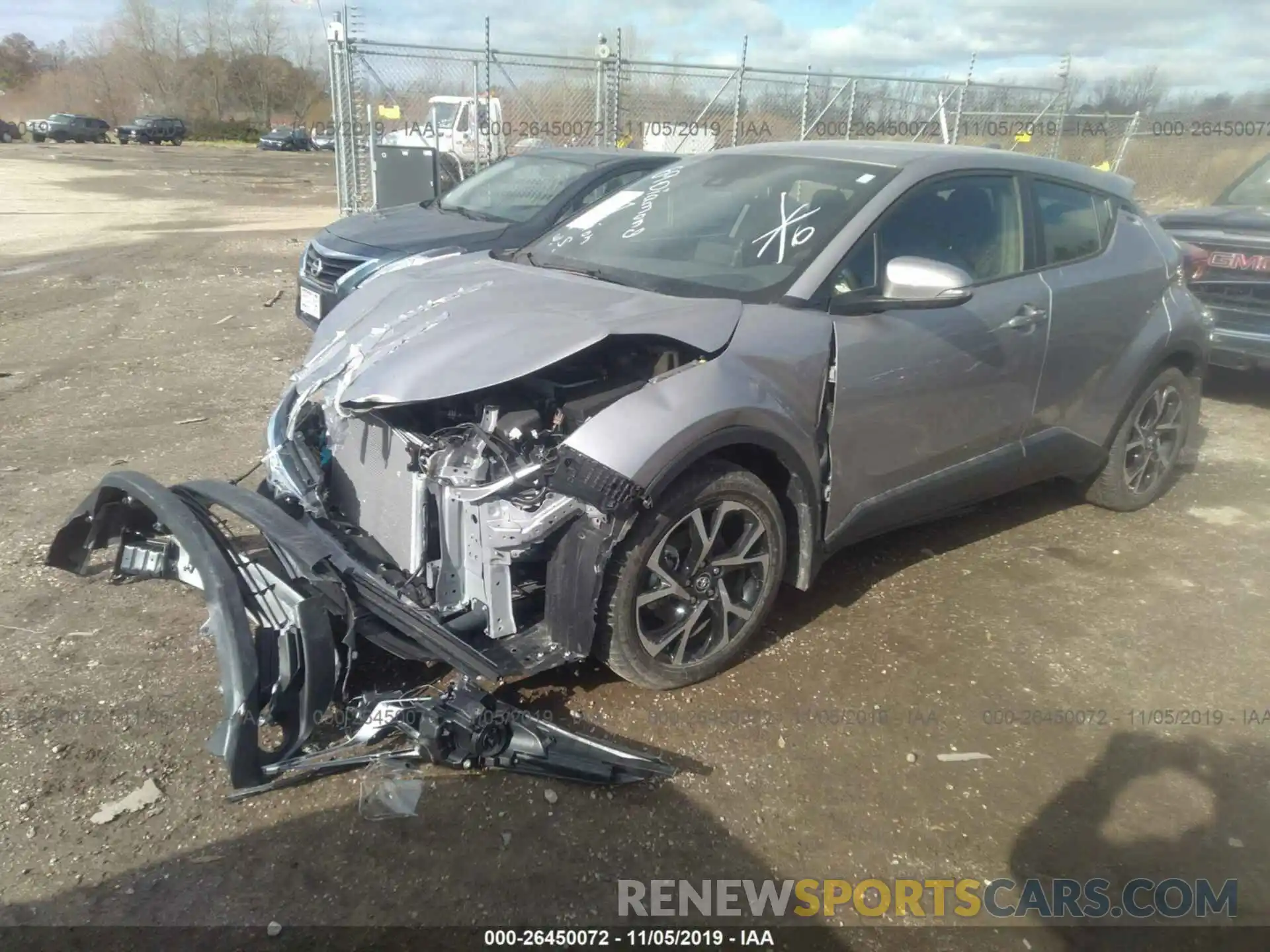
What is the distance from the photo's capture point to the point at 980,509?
16.8 feet

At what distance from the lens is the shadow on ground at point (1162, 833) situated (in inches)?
97.5

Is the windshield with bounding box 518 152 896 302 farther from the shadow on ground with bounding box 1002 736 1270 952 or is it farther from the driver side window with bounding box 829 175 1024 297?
the shadow on ground with bounding box 1002 736 1270 952

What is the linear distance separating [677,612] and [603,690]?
1.37ft

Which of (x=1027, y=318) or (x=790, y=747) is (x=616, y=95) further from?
(x=790, y=747)

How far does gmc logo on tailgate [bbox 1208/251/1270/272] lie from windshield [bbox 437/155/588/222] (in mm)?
5063

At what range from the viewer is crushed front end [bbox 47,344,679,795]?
270cm

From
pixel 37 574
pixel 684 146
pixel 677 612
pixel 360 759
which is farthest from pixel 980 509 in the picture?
pixel 684 146

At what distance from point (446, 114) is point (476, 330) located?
17.2 meters

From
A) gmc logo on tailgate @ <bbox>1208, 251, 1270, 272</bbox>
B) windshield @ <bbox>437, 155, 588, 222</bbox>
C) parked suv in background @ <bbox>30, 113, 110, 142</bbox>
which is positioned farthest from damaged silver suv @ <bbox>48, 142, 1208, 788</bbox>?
parked suv in background @ <bbox>30, 113, 110, 142</bbox>

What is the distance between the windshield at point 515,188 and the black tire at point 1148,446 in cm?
508

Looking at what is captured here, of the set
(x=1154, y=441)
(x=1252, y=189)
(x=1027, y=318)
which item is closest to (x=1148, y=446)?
(x=1154, y=441)

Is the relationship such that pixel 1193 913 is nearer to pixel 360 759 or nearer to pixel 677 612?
pixel 677 612

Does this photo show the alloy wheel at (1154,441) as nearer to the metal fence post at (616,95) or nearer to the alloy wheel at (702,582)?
the alloy wheel at (702,582)

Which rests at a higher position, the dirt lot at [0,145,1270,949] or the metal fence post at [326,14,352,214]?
the metal fence post at [326,14,352,214]
